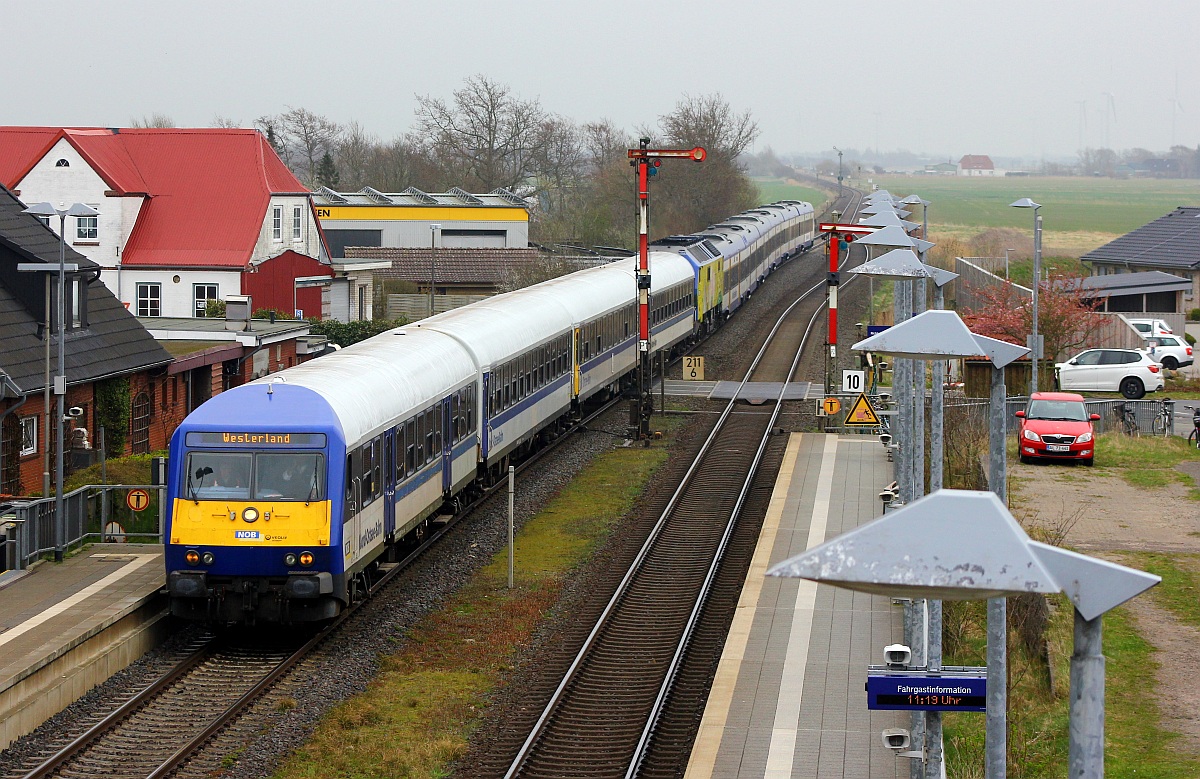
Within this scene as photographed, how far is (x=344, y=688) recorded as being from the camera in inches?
592

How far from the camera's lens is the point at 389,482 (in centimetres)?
1800

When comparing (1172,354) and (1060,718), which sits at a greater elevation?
(1172,354)

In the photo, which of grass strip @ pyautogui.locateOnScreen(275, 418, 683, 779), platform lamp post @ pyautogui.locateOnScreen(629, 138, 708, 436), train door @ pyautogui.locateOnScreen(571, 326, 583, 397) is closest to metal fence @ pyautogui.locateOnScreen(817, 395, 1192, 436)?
platform lamp post @ pyautogui.locateOnScreen(629, 138, 708, 436)

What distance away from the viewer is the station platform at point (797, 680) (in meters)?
12.6

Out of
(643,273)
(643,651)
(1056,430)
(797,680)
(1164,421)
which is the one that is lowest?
(643,651)

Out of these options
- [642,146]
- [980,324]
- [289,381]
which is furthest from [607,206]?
[289,381]

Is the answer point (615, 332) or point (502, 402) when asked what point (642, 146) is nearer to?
point (615, 332)

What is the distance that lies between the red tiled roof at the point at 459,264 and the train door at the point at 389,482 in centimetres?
4232

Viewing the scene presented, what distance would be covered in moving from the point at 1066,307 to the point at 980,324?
2397 millimetres

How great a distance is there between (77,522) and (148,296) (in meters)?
28.6

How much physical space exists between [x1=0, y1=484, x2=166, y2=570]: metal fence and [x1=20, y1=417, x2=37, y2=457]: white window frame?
274cm

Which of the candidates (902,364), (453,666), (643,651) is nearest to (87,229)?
(453,666)

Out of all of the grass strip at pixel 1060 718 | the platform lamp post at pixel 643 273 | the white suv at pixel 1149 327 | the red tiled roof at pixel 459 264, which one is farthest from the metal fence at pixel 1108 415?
the red tiled roof at pixel 459 264

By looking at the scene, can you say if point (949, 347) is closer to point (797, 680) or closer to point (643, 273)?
point (797, 680)
